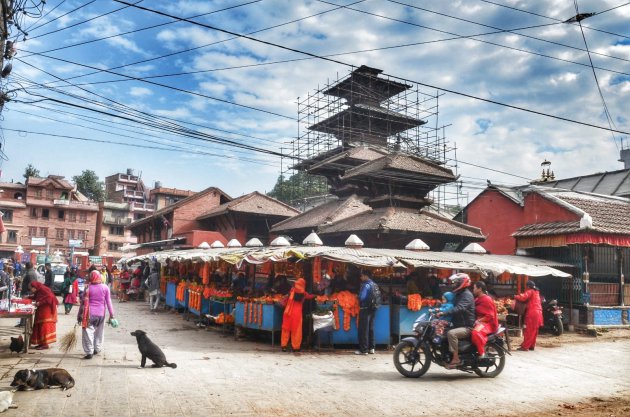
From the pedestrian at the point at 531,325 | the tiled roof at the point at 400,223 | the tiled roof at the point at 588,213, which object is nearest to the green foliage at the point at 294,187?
the tiled roof at the point at 400,223

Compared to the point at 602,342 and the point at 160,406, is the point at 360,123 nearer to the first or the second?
the point at 602,342

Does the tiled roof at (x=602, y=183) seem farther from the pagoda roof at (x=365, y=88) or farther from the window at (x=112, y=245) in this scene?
Result: the window at (x=112, y=245)

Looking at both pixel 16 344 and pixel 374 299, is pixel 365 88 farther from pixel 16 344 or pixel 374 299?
pixel 16 344

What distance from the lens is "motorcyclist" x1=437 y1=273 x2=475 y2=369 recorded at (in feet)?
30.0

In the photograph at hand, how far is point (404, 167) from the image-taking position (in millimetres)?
22984

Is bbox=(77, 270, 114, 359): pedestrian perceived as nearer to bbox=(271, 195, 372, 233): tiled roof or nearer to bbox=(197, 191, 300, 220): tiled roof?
bbox=(271, 195, 372, 233): tiled roof

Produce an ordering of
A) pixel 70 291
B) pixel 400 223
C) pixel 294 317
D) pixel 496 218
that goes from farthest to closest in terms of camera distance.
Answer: pixel 496 218, pixel 400 223, pixel 70 291, pixel 294 317

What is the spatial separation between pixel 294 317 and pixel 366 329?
6.07ft

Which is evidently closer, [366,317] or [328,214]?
[366,317]

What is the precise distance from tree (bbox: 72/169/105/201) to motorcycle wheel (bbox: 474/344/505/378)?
7374 cm

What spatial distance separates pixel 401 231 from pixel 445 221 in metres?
3.98

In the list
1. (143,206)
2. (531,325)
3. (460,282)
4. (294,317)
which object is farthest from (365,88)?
(143,206)

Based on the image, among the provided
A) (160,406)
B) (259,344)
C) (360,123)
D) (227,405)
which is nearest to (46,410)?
(160,406)

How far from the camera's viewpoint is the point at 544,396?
8.49 m
